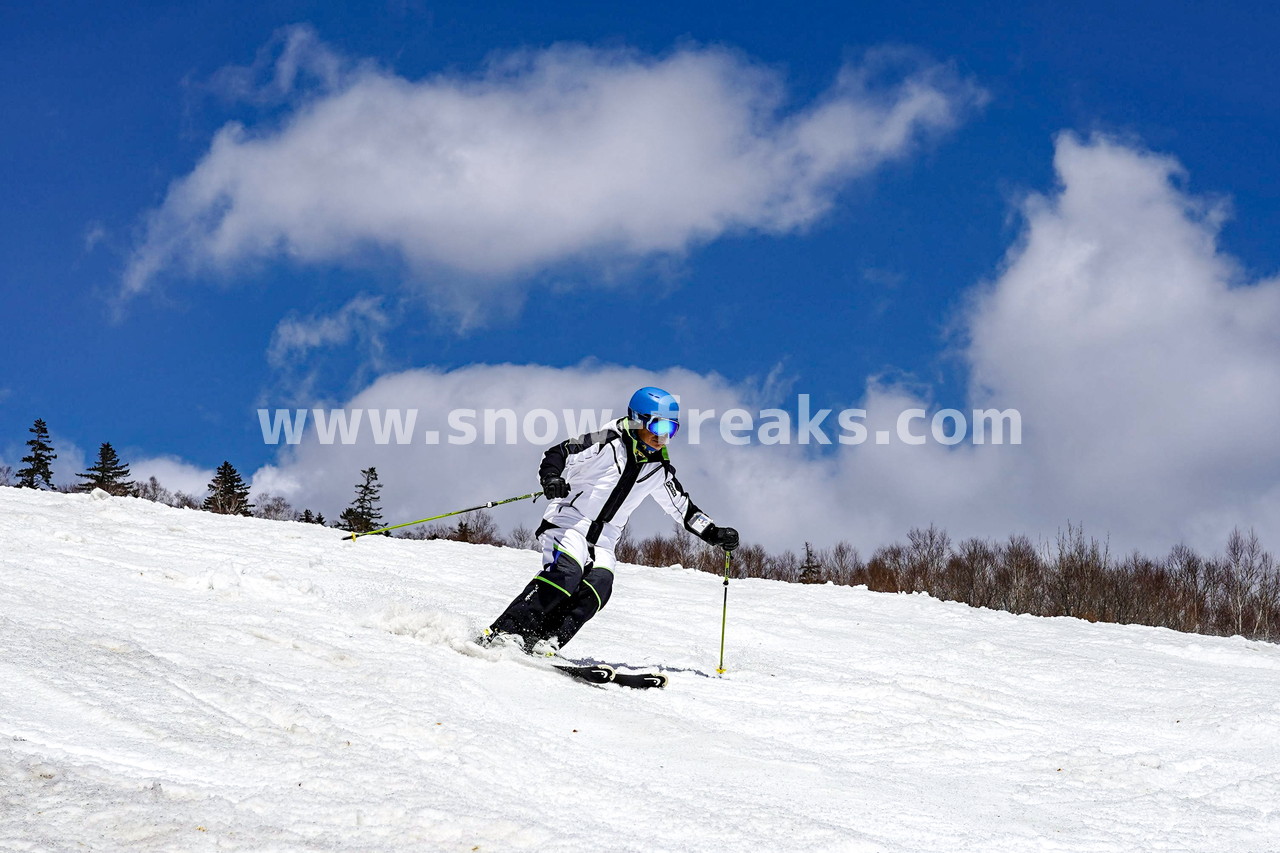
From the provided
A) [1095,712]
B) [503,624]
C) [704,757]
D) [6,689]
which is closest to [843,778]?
[704,757]

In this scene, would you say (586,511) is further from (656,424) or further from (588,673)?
(588,673)

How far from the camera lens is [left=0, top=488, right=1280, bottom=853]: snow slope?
12.6 feet

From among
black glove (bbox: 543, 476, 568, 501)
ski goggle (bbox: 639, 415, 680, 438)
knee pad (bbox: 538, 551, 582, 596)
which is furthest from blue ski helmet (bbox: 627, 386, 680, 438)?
knee pad (bbox: 538, 551, 582, 596)

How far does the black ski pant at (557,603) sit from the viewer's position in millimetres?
7379

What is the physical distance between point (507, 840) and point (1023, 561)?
192ft

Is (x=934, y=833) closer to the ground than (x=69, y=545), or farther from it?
closer to the ground

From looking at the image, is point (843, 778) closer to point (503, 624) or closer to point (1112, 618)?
point (503, 624)

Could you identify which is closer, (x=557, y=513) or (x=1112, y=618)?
(x=557, y=513)

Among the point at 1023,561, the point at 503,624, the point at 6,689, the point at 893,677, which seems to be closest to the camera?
the point at 6,689

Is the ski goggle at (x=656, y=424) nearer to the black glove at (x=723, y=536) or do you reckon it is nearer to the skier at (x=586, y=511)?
the skier at (x=586, y=511)

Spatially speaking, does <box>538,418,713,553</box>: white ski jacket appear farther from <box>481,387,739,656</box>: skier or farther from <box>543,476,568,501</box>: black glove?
<box>543,476,568,501</box>: black glove

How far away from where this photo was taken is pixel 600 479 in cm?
770

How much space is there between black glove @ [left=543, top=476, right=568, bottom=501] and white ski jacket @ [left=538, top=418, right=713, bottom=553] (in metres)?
0.14

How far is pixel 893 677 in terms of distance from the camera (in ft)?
28.2
